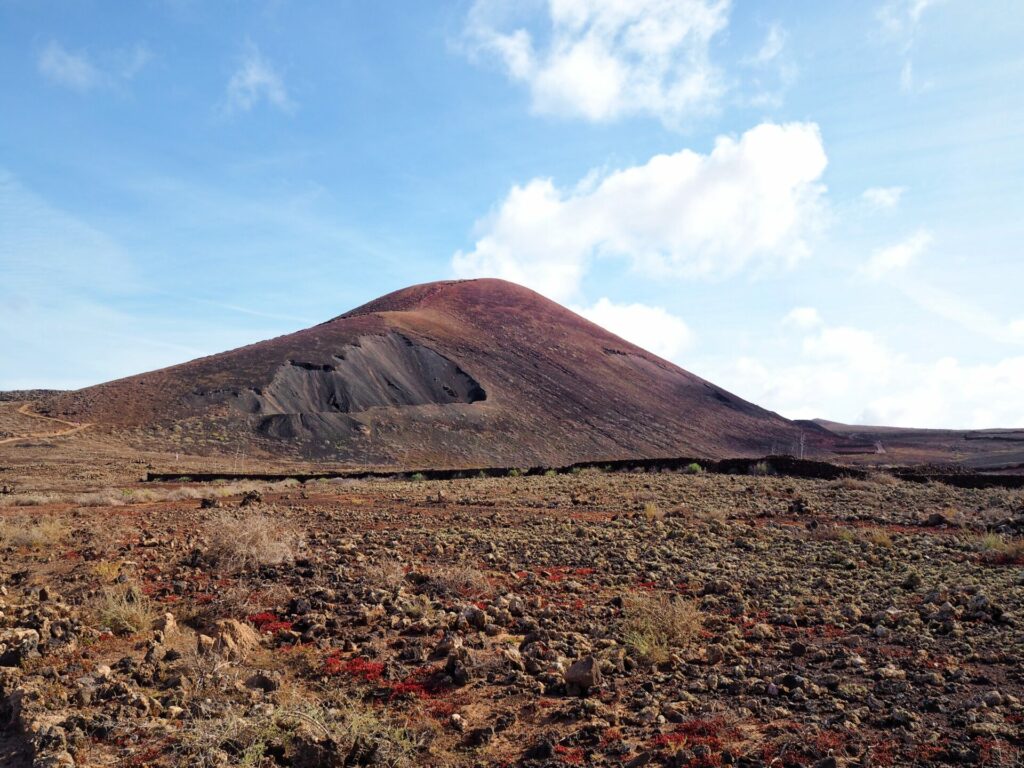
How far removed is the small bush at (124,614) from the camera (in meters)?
7.22

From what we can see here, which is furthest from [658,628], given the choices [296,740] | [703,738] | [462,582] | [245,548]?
[245,548]

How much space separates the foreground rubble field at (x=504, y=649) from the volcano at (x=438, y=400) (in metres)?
38.9

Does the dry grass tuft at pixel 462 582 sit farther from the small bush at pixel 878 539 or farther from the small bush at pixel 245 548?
the small bush at pixel 878 539

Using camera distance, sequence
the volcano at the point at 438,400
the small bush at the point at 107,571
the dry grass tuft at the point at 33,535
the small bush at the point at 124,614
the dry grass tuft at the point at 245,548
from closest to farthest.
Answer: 1. the small bush at the point at 124,614
2. the small bush at the point at 107,571
3. the dry grass tuft at the point at 245,548
4. the dry grass tuft at the point at 33,535
5. the volcano at the point at 438,400

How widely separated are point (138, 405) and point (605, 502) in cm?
4428

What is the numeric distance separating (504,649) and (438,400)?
56754mm

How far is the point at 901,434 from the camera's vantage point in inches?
4387

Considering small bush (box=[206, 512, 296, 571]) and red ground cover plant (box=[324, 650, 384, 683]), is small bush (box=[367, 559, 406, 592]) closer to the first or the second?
small bush (box=[206, 512, 296, 571])

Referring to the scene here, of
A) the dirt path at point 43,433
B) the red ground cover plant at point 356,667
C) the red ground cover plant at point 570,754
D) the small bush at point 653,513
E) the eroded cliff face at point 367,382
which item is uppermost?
the eroded cliff face at point 367,382

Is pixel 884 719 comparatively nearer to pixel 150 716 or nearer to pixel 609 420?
pixel 150 716

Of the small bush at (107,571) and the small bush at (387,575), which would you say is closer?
the small bush at (387,575)

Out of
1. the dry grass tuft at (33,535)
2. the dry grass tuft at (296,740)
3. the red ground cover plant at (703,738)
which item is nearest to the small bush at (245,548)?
the dry grass tuft at (33,535)

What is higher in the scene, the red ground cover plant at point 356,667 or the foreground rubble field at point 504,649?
the foreground rubble field at point 504,649

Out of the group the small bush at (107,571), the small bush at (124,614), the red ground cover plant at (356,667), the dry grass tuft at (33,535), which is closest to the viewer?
the red ground cover plant at (356,667)
